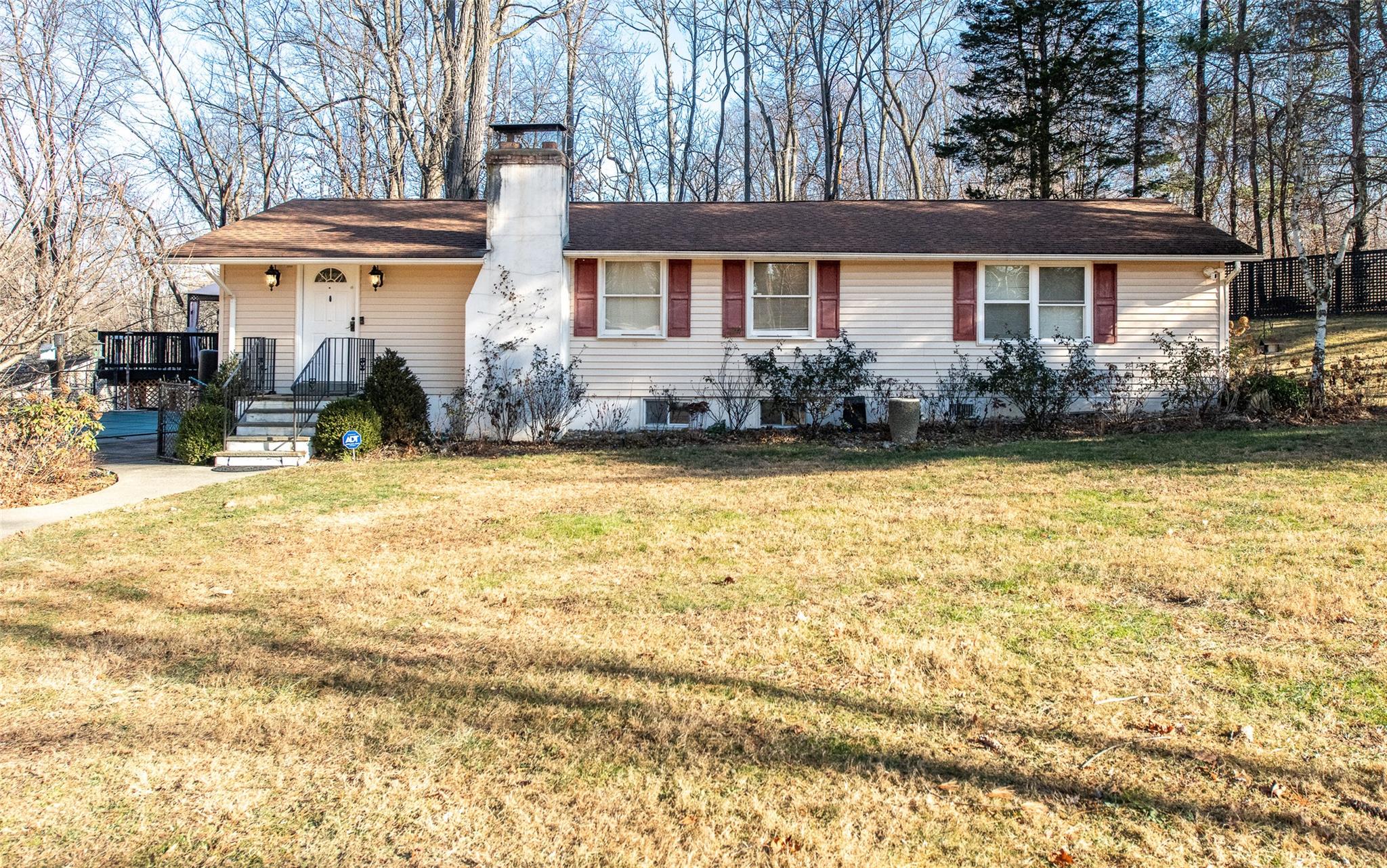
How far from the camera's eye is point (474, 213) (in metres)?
16.9

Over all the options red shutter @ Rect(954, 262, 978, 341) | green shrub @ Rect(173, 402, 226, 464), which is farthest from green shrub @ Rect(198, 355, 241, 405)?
red shutter @ Rect(954, 262, 978, 341)

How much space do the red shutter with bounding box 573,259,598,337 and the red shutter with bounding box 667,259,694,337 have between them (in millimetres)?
1166

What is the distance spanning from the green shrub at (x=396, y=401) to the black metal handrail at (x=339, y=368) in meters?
0.84

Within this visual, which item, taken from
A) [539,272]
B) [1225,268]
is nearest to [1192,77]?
[1225,268]

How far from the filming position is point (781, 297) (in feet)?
47.9

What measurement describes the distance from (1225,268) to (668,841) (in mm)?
15004

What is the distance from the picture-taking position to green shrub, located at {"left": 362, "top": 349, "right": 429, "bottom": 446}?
1302cm

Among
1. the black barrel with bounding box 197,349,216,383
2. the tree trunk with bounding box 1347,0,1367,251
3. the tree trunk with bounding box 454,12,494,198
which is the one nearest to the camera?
the tree trunk with bounding box 1347,0,1367,251

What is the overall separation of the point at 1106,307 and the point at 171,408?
19917 mm

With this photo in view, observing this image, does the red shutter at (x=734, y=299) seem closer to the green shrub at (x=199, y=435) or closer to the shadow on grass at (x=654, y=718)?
the green shrub at (x=199, y=435)

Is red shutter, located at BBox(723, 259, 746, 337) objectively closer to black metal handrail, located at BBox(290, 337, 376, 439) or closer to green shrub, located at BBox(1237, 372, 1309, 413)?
black metal handrail, located at BBox(290, 337, 376, 439)

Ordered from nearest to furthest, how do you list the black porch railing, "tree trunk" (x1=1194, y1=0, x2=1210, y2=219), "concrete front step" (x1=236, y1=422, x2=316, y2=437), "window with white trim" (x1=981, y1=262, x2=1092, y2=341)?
"concrete front step" (x1=236, y1=422, x2=316, y2=437), "window with white trim" (x1=981, y1=262, x2=1092, y2=341), "tree trunk" (x1=1194, y1=0, x2=1210, y2=219), the black porch railing

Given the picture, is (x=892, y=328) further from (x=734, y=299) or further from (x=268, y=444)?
(x=268, y=444)

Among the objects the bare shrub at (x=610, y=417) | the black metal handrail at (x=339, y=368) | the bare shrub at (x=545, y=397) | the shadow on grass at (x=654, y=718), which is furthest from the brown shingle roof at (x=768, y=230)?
the shadow on grass at (x=654, y=718)
